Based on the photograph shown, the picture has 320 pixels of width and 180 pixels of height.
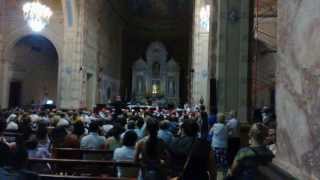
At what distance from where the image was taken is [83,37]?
26219mm

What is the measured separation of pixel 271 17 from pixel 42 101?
16352 millimetres

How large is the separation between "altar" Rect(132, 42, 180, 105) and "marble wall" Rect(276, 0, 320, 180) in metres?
37.3

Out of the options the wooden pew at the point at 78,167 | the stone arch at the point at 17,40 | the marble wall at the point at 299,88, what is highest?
the stone arch at the point at 17,40

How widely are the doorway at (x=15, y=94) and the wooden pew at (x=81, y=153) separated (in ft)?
70.0

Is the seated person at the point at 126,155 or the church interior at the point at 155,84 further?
the seated person at the point at 126,155

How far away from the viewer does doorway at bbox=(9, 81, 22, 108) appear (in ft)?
93.4

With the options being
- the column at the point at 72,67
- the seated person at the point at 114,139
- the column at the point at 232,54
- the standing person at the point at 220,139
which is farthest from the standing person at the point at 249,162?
the column at the point at 72,67

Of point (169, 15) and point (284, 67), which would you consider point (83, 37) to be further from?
point (284, 67)

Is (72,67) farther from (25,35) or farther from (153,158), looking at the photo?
(153,158)

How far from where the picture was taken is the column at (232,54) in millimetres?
13273

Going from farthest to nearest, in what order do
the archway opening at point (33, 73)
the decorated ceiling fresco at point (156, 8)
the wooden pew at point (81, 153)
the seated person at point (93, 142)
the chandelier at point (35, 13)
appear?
1. the decorated ceiling fresco at point (156, 8)
2. the archway opening at point (33, 73)
3. the chandelier at point (35, 13)
4. the seated person at point (93, 142)
5. the wooden pew at point (81, 153)

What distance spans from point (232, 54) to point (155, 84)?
2807 cm

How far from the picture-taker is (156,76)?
41.3 m

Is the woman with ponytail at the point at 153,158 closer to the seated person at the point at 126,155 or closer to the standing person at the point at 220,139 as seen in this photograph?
the seated person at the point at 126,155
